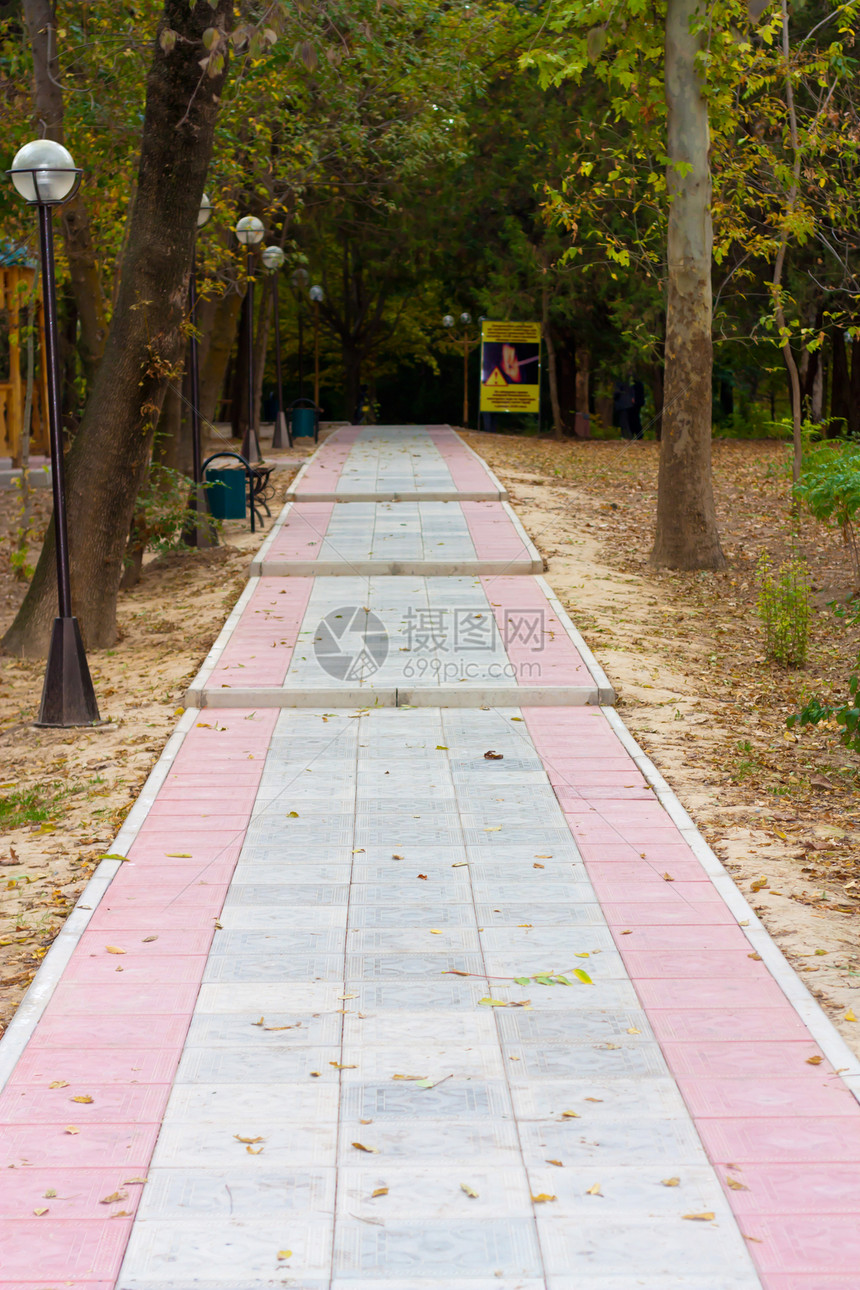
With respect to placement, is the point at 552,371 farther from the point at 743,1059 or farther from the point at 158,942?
the point at 743,1059

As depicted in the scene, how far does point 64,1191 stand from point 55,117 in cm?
1137

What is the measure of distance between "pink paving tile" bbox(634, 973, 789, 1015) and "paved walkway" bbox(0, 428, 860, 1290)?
1 cm

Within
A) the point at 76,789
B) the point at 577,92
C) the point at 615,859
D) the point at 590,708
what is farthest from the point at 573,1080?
the point at 577,92

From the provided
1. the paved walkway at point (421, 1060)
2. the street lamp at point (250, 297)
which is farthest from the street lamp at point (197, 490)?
the paved walkway at point (421, 1060)

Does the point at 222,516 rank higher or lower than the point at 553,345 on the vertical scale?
lower

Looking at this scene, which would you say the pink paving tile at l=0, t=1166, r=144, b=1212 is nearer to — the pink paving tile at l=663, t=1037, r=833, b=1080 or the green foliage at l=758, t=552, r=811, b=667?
the pink paving tile at l=663, t=1037, r=833, b=1080

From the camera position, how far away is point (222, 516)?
16.0 metres

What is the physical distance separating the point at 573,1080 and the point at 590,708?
458cm

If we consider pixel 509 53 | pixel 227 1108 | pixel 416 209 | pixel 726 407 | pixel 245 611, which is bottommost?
pixel 227 1108

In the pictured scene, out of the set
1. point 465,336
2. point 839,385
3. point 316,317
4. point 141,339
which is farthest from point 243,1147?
point 465,336

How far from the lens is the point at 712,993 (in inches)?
182

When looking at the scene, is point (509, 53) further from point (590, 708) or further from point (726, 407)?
point (590, 708)

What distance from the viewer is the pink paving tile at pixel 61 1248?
10.6ft

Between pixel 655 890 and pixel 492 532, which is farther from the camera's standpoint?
pixel 492 532
